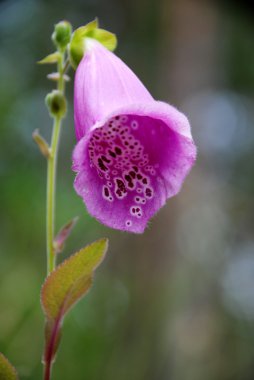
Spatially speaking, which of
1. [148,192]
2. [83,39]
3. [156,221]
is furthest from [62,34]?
[156,221]

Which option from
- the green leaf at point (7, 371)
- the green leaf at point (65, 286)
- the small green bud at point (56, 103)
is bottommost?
the green leaf at point (7, 371)

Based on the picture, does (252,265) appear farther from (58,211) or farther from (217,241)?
(58,211)

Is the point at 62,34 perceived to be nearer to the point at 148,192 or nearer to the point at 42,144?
the point at 42,144

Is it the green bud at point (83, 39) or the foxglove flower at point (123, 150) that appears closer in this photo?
the foxglove flower at point (123, 150)

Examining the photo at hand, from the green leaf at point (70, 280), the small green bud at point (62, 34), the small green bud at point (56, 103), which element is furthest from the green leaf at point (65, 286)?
the small green bud at point (62, 34)

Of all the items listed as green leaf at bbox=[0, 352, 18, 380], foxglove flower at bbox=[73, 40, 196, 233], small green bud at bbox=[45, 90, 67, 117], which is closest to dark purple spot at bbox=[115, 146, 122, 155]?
foxglove flower at bbox=[73, 40, 196, 233]

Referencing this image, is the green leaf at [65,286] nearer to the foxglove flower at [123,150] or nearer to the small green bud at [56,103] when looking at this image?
the foxglove flower at [123,150]
